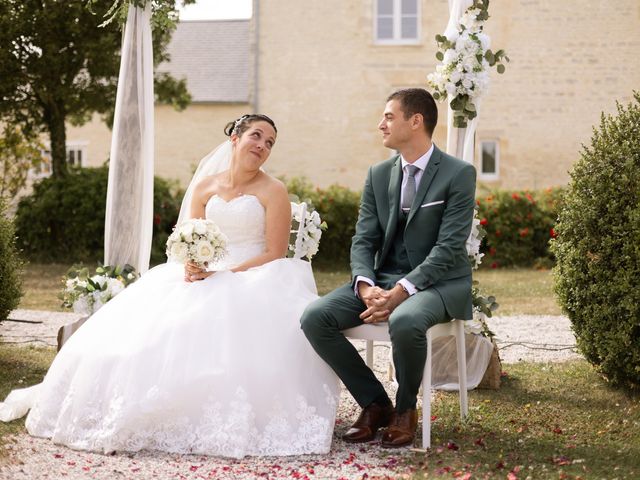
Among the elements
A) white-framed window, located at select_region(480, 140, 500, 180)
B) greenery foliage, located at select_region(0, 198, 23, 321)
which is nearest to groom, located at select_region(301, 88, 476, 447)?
greenery foliage, located at select_region(0, 198, 23, 321)

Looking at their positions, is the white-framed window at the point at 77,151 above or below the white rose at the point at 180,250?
above

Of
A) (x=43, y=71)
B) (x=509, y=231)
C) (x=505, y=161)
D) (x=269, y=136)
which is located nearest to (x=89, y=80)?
(x=43, y=71)

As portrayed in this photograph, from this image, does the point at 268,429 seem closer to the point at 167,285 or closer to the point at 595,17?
the point at 167,285

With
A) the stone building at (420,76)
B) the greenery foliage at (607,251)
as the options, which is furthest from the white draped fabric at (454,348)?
the stone building at (420,76)

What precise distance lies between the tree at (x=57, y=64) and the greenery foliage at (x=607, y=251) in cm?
958

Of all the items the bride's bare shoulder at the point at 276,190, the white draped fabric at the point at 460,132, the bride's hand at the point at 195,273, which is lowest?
the bride's hand at the point at 195,273

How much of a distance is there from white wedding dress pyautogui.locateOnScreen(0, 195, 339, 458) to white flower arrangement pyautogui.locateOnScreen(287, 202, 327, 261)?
0.73 metres

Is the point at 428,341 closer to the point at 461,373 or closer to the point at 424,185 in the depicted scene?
the point at 461,373

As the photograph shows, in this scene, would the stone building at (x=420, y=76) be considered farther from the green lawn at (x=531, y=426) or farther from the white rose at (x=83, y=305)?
the white rose at (x=83, y=305)

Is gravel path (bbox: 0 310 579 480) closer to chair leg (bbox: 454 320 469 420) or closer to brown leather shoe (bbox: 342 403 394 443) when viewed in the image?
brown leather shoe (bbox: 342 403 394 443)

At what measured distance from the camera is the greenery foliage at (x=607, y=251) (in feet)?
18.1

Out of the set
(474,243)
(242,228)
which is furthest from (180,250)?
Result: (474,243)

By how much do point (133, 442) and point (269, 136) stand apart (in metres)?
2.19

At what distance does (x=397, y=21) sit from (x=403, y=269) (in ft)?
51.2
